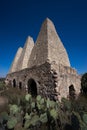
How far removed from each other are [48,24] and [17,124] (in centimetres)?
1482

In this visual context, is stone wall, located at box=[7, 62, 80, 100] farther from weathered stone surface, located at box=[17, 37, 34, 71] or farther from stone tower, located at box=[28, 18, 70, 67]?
weathered stone surface, located at box=[17, 37, 34, 71]

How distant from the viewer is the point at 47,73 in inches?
389

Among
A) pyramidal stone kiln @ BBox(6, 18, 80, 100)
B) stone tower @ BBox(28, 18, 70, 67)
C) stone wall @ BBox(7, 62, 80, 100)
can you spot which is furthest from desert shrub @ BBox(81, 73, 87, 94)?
stone tower @ BBox(28, 18, 70, 67)

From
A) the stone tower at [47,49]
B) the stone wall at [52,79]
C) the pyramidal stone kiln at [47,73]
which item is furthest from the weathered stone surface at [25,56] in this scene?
the stone wall at [52,79]

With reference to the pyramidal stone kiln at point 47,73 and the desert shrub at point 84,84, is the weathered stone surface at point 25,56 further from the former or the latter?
the desert shrub at point 84,84

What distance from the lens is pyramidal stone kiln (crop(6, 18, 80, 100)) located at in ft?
31.6

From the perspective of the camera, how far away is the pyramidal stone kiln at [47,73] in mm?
9625

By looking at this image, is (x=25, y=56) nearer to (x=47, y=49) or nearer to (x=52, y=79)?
(x=47, y=49)

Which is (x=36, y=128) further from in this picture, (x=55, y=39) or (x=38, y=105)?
(x=55, y=39)

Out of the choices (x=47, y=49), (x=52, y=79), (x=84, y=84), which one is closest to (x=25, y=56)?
(x=47, y=49)

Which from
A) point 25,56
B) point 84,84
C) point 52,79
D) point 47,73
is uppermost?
point 25,56

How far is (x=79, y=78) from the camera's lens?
13266 mm

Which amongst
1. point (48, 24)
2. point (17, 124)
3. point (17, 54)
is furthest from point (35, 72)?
point (17, 54)

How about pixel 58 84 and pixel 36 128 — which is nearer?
pixel 36 128
